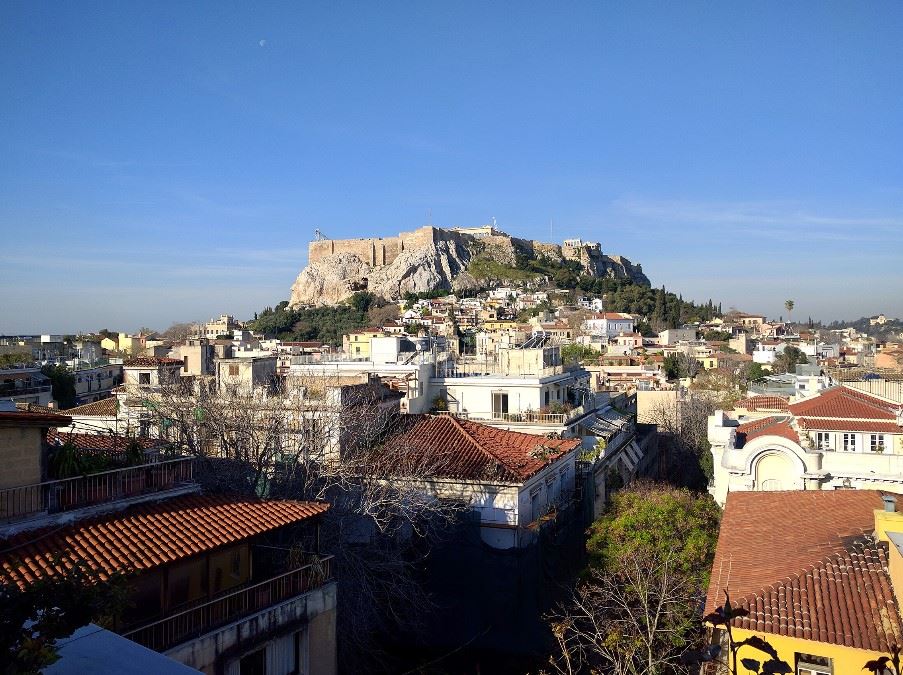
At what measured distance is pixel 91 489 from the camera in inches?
424

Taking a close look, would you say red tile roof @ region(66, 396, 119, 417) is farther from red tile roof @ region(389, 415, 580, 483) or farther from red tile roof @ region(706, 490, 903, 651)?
red tile roof @ region(706, 490, 903, 651)

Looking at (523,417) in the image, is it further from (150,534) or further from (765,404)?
(150,534)

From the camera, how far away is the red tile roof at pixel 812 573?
955 cm

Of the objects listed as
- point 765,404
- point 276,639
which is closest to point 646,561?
point 276,639

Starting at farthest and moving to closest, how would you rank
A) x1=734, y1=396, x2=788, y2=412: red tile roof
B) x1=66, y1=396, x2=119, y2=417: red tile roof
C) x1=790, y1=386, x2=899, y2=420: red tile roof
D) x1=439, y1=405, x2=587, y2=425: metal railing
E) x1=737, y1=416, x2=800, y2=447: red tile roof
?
x1=734, y1=396, x2=788, y2=412: red tile roof < x1=439, y1=405, x2=587, y2=425: metal railing < x1=66, y1=396, x2=119, y2=417: red tile roof < x1=790, y1=386, x2=899, y2=420: red tile roof < x1=737, y1=416, x2=800, y2=447: red tile roof

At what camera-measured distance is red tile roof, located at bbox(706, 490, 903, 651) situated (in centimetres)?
955

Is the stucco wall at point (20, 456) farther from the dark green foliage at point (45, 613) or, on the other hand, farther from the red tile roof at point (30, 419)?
the dark green foliage at point (45, 613)

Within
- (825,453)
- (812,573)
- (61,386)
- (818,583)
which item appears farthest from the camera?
(61,386)

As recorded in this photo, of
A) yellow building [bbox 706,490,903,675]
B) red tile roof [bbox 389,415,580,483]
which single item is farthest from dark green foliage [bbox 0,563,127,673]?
red tile roof [bbox 389,415,580,483]

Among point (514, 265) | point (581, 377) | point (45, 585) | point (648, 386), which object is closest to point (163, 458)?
point (45, 585)

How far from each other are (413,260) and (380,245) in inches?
532

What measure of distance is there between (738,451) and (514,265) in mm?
126276

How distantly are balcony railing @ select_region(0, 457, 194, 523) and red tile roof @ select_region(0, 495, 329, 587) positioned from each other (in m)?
0.33

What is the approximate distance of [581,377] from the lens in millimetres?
31984
